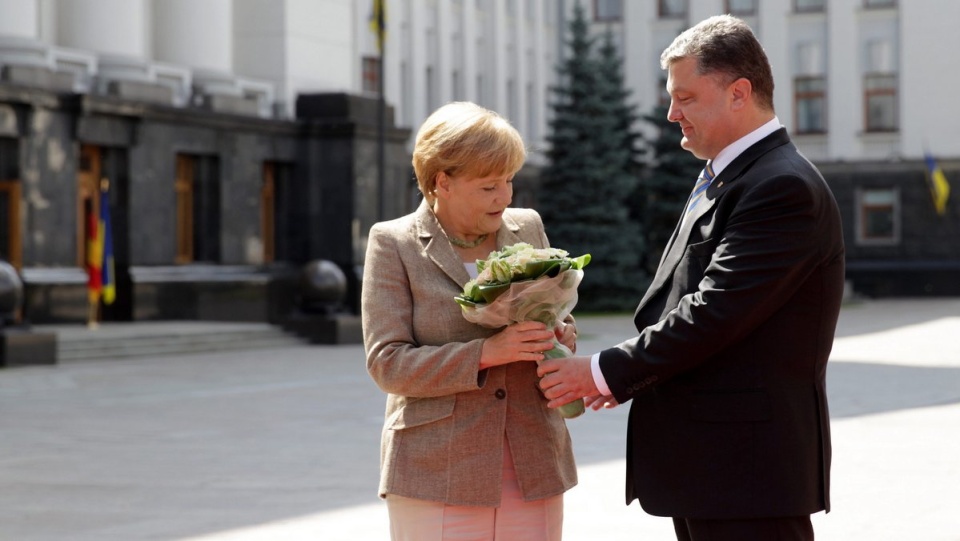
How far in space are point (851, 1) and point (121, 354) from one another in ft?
105

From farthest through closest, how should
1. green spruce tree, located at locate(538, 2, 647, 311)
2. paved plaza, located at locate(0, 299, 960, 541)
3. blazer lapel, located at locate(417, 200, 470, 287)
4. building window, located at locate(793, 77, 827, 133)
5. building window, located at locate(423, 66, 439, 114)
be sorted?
building window, located at locate(793, 77, 827, 133) → building window, located at locate(423, 66, 439, 114) → green spruce tree, located at locate(538, 2, 647, 311) → paved plaza, located at locate(0, 299, 960, 541) → blazer lapel, located at locate(417, 200, 470, 287)

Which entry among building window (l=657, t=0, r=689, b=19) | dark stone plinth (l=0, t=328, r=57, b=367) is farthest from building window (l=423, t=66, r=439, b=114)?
dark stone plinth (l=0, t=328, r=57, b=367)

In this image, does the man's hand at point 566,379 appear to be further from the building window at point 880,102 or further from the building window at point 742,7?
the building window at point 742,7

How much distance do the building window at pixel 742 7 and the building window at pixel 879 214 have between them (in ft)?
22.9

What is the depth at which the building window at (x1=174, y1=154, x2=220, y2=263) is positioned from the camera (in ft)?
88.2

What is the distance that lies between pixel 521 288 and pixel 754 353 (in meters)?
0.59

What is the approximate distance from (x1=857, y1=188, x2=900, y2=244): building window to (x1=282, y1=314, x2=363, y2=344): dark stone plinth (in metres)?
25.4

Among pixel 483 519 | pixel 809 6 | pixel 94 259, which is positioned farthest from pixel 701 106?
pixel 809 6

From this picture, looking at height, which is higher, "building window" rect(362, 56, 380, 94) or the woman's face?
"building window" rect(362, 56, 380, 94)

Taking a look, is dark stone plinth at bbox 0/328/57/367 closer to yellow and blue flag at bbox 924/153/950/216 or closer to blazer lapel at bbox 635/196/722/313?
blazer lapel at bbox 635/196/722/313

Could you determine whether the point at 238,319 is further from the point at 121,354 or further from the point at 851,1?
the point at 851,1

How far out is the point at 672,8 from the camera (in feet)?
159

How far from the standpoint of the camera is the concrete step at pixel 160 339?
66.8ft

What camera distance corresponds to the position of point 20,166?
22344 millimetres
